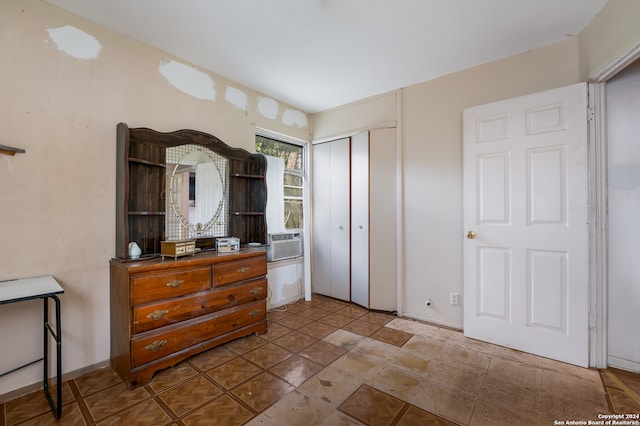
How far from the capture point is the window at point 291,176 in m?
3.72

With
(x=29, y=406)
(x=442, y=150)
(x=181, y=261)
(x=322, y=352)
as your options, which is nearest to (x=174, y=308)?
(x=181, y=261)

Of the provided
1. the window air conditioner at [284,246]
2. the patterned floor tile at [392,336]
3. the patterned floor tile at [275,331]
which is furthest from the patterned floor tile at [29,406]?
the patterned floor tile at [392,336]

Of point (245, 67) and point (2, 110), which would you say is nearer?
point (2, 110)

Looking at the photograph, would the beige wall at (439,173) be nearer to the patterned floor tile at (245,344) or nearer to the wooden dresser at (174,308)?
the patterned floor tile at (245,344)

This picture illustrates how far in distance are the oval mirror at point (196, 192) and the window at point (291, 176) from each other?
100 cm

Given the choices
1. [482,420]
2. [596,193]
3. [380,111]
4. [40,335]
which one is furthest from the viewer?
[380,111]

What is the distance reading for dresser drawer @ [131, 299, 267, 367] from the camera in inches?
74.8

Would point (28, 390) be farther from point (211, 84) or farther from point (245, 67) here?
point (245, 67)

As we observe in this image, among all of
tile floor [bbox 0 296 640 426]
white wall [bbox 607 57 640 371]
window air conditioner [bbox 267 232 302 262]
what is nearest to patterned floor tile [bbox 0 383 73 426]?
tile floor [bbox 0 296 640 426]

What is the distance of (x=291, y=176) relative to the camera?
3.84 metres

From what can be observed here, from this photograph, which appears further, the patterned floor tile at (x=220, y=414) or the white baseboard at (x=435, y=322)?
the white baseboard at (x=435, y=322)

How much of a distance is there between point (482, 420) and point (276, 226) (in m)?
2.66

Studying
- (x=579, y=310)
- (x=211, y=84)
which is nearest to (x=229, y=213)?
(x=211, y=84)

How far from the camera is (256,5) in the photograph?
193cm
